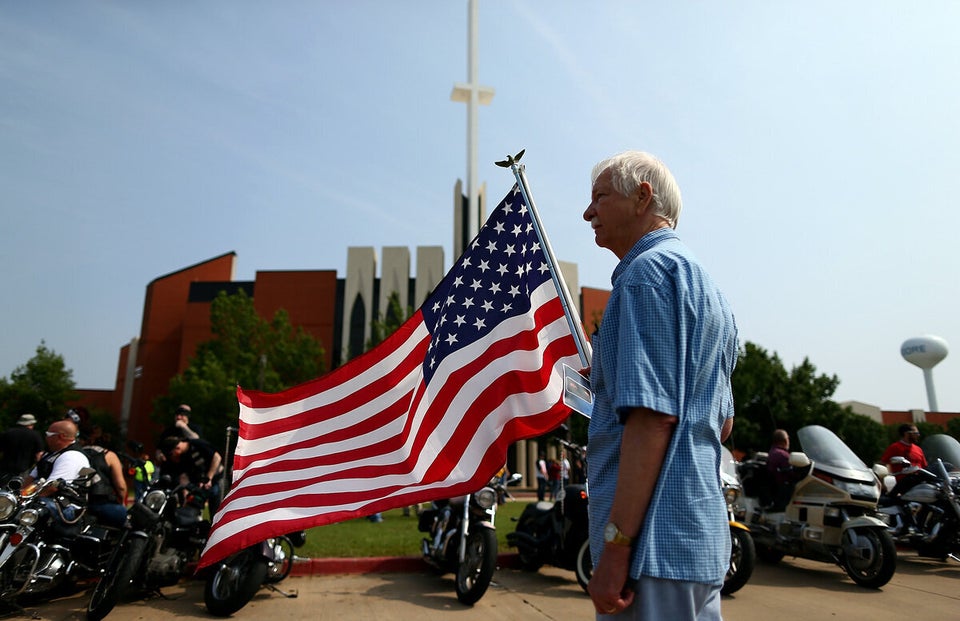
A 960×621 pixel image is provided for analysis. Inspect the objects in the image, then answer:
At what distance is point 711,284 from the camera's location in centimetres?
168

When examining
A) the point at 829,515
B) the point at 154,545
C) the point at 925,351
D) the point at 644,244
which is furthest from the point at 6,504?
the point at 925,351

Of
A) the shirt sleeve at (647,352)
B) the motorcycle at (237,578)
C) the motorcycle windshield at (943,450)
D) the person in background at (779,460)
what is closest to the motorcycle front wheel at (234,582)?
the motorcycle at (237,578)

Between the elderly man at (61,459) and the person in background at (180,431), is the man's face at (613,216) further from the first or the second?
the person in background at (180,431)

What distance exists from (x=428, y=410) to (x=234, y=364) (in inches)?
1078

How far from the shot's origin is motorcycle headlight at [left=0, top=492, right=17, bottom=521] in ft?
16.4

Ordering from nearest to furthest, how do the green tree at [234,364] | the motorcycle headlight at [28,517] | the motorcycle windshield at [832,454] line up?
the motorcycle headlight at [28,517]
the motorcycle windshield at [832,454]
the green tree at [234,364]

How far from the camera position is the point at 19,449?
7898 mm

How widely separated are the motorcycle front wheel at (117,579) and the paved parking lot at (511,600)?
317 millimetres

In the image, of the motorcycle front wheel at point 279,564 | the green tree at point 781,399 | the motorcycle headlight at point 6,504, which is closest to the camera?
the motorcycle headlight at point 6,504

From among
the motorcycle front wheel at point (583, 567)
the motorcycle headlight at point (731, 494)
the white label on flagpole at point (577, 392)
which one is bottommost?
the motorcycle front wheel at point (583, 567)

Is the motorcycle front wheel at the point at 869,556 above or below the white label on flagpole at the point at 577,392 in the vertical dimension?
below

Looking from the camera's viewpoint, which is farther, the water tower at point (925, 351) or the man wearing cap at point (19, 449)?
the water tower at point (925, 351)

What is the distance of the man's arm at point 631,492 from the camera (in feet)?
4.79

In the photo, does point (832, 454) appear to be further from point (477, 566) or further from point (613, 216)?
Result: point (613, 216)
